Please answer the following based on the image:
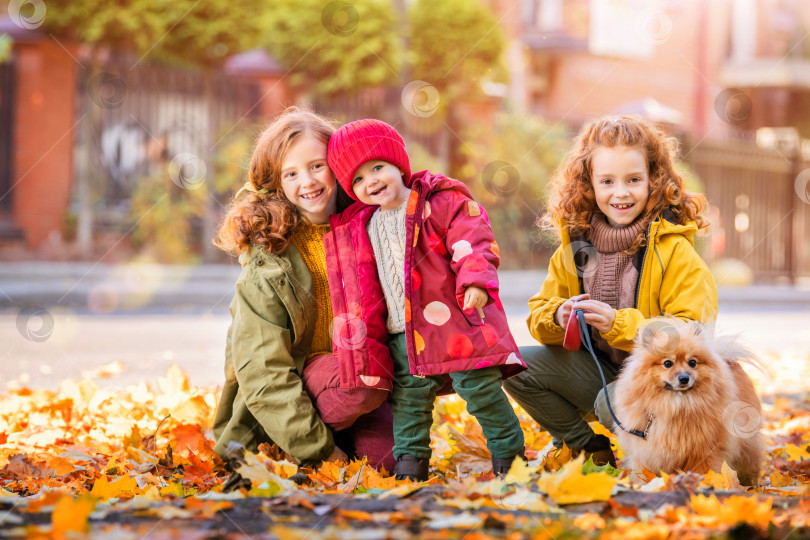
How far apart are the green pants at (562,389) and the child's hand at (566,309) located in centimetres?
26

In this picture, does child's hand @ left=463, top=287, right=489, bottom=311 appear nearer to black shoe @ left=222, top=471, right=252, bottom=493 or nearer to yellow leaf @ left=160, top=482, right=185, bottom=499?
black shoe @ left=222, top=471, right=252, bottom=493

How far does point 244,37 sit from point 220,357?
8.90 m

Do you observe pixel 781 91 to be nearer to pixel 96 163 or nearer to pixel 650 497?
pixel 96 163

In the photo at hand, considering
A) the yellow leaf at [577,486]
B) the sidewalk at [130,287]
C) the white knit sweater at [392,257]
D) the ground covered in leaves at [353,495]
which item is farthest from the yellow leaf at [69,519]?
the sidewalk at [130,287]

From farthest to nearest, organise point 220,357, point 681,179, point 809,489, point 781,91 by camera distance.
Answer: point 781,91 → point 220,357 → point 681,179 → point 809,489

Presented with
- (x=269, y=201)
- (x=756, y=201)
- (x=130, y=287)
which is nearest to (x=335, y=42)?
(x=130, y=287)

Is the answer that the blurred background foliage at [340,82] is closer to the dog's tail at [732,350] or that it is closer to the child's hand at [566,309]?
the child's hand at [566,309]

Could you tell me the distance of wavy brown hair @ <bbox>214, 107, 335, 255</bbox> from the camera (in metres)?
3.15

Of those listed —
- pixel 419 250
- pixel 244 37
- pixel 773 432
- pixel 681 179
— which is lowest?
pixel 773 432

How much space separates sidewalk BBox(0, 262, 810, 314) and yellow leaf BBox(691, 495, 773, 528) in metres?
8.64

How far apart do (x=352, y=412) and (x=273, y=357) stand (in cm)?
36

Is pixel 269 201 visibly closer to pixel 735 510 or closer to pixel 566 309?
pixel 566 309

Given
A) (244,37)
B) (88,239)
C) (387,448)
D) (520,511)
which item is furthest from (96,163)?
(520,511)

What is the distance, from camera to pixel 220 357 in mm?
6809
